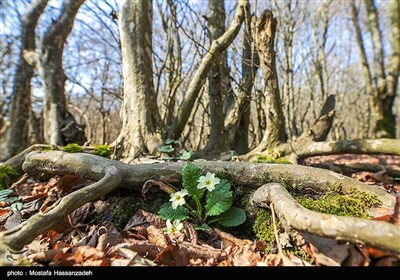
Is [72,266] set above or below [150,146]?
below

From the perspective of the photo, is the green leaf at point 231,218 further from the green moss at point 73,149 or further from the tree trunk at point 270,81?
the green moss at point 73,149

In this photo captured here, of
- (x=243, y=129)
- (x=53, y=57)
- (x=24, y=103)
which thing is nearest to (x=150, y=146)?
→ (x=243, y=129)

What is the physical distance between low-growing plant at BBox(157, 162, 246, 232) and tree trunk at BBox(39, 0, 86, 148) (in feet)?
11.2

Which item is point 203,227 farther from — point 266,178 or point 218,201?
point 266,178

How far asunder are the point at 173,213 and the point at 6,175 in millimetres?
2100

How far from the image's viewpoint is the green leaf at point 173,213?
Result: 1.73 meters

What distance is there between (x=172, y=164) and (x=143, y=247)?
2.51 ft

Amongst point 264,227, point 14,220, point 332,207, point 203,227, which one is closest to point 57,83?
point 14,220

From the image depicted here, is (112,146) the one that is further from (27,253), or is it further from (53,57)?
(53,57)

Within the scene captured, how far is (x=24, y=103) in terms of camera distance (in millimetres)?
6598

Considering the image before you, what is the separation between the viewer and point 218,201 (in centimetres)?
176

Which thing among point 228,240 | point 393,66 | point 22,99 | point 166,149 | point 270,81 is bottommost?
point 228,240

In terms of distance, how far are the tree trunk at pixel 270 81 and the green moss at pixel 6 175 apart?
2.86m

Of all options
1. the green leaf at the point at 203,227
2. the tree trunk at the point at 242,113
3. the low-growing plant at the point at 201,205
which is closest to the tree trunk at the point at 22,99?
the tree trunk at the point at 242,113
